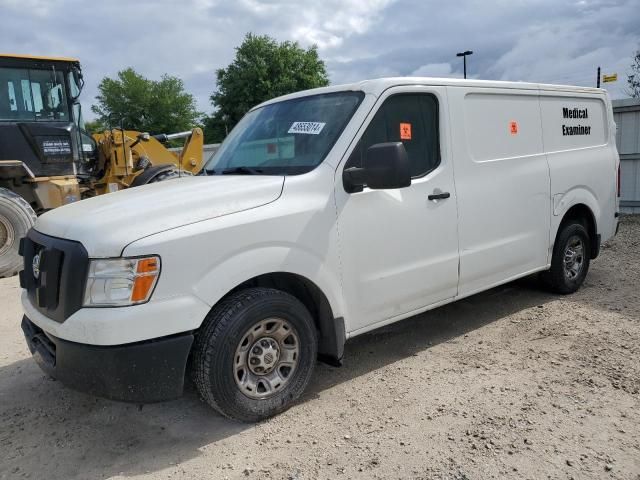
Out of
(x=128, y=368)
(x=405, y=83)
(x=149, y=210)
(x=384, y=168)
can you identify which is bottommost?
(x=128, y=368)

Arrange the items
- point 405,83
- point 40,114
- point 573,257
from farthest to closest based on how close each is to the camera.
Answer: point 40,114 < point 573,257 < point 405,83

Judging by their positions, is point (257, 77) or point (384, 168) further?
point (257, 77)

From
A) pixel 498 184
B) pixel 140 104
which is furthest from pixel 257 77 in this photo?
pixel 498 184

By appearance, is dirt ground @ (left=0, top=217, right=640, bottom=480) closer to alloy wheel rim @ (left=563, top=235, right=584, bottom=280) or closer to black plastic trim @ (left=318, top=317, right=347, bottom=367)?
black plastic trim @ (left=318, top=317, right=347, bottom=367)

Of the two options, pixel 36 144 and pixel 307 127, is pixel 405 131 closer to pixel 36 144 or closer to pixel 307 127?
pixel 307 127

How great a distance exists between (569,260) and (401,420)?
3101 millimetres

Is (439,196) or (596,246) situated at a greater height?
(439,196)

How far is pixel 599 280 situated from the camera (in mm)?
5941

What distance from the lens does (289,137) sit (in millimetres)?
3697

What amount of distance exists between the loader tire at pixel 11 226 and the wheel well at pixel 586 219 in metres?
6.95

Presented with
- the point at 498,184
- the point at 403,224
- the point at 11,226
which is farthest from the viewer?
the point at 11,226

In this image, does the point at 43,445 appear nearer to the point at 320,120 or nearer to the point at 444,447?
the point at 444,447

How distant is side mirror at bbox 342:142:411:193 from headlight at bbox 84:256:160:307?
52.6 inches

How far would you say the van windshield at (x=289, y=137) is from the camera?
347cm
